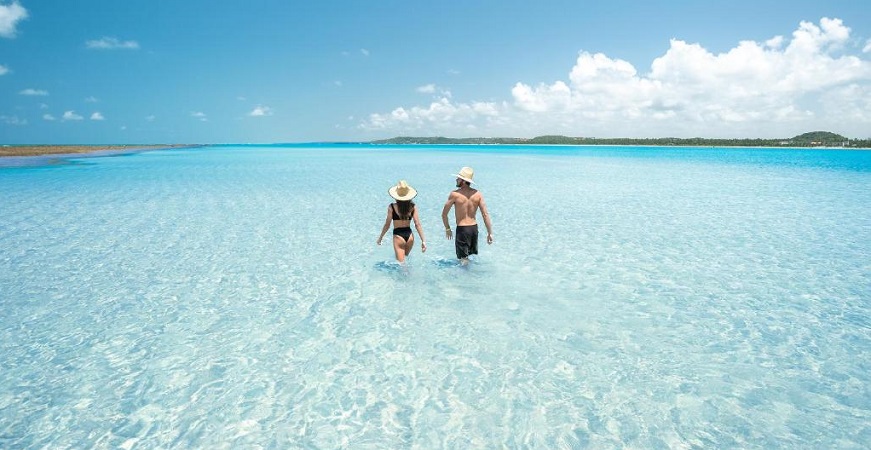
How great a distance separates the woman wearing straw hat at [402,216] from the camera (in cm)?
701

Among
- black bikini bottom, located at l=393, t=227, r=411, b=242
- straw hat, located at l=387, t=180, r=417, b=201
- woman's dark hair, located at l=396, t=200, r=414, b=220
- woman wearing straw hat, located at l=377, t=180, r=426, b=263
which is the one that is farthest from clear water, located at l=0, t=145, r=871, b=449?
straw hat, located at l=387, t=180, r=417, b=201

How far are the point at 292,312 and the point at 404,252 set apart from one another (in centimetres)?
226

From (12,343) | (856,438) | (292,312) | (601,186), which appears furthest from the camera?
(601,186)

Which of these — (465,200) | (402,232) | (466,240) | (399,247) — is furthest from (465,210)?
(399,247)

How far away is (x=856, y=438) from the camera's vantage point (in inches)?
143

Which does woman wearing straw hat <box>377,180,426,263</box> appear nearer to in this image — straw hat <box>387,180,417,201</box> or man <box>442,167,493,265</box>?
straw hat <box>387,180,417,201</box>

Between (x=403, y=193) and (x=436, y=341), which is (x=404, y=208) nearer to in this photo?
(x=403, y=193)

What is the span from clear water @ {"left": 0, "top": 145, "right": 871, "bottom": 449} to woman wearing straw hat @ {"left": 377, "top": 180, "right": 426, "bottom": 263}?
57cm

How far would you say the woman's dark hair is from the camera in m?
7.22

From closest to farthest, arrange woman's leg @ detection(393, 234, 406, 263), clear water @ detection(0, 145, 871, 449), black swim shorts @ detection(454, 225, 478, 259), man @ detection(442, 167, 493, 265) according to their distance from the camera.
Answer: clear water @ detection(0, 145, 871, 449), man @ detection(442, 167, 493, 265), black swim shorts @ detection(454, 225, 478, 259), woman's leg @ detection(393, 234, 406, 263)

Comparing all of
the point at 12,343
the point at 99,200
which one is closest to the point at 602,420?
the point at 12,343

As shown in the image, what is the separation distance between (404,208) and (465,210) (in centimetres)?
100

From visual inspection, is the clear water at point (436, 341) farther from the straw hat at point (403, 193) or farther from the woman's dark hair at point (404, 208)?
the straw hat at point (403, 193)

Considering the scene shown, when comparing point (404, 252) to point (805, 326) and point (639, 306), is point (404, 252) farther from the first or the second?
point (805, 326)
